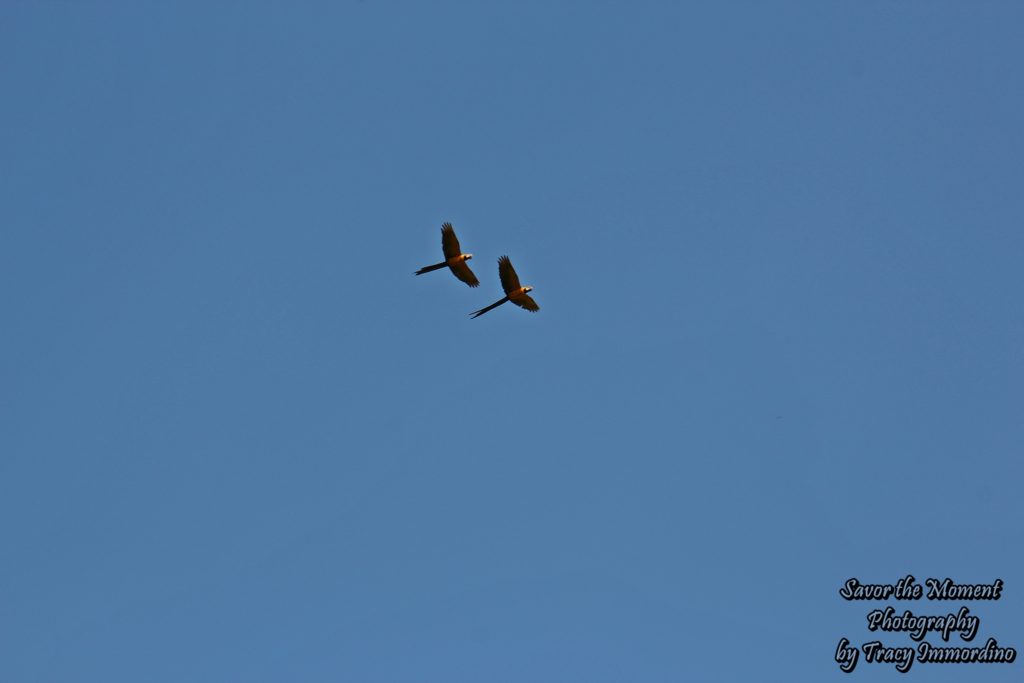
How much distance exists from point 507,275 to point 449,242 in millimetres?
3160

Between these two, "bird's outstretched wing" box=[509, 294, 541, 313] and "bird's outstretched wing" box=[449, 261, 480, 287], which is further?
"bird's outstretched wing" box=[509, 294, 541, 313]

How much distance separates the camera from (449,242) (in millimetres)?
52594

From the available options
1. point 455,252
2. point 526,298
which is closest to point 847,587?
point 526,298

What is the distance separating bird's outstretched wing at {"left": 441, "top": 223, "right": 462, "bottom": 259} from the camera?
52.2 meters

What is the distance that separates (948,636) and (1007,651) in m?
2.37

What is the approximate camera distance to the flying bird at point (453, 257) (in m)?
52.3

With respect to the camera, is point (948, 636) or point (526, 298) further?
point (526, 298)

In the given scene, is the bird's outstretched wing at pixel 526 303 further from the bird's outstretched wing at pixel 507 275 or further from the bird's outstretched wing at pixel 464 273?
the bird's outstretched wing at pixel 464 273

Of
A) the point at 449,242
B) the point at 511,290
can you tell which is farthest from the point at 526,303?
the point at 449,242

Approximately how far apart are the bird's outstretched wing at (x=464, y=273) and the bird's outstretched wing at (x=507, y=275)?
4.03 ft

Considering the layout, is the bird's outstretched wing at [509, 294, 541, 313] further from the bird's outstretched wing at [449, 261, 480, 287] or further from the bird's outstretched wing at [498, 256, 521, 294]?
the bird's outstretched wing at [449, 261, 480, 287]

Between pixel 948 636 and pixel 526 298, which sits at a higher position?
pixel 526 298

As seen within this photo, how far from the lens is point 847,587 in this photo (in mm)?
53062

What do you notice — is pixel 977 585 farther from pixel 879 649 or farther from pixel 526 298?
pixel 526 298
